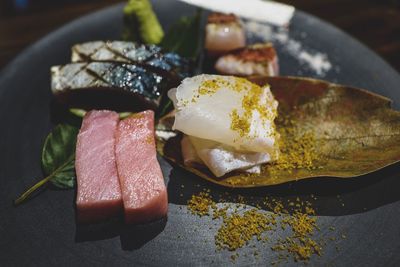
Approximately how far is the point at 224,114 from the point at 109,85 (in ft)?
2.77

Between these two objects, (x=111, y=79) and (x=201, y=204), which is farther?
(x=111, y=79)

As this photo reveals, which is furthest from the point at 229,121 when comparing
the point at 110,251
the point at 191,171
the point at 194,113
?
the point at 110,251

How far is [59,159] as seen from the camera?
259 centimetres

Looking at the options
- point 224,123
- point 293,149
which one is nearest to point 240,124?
point 224,123

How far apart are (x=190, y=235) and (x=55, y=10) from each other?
309 centimetres

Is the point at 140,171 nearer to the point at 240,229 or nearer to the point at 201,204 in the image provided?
the point at 201,204

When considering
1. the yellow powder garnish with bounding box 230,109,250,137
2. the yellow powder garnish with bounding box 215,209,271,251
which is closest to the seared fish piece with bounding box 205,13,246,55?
the yellow powder garnish with bounding box 230,109,250,137

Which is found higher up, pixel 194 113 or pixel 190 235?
pixel 194 113

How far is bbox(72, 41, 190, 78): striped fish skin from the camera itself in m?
2.99

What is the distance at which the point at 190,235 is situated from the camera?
232 cm

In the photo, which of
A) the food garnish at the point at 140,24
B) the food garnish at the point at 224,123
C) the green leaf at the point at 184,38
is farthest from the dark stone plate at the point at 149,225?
the green leaf at the point at 184,38

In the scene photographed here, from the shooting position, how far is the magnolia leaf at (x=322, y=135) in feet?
8.36

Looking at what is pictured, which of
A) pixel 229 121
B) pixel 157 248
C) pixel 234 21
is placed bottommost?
pixel 157 248

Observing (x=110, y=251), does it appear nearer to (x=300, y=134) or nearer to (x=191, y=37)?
(x=300, y=134)
